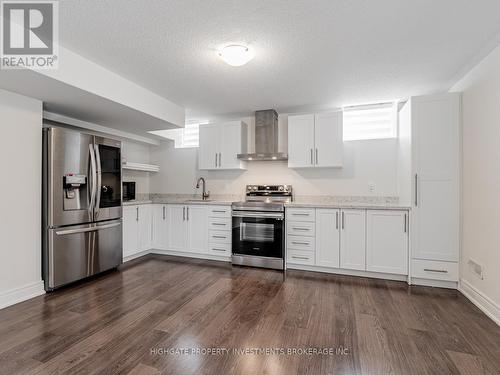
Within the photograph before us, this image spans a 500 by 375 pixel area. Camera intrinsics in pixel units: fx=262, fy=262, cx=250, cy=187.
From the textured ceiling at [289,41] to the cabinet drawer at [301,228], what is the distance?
1821 mm

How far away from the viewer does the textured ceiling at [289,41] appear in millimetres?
1876

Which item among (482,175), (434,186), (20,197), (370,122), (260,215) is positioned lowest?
(260,215)

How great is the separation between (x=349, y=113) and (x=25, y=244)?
457cm

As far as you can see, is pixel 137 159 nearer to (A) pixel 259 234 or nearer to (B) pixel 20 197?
(B) pixel 20 197

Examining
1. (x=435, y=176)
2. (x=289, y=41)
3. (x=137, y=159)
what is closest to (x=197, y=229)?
(x=137, y=159)

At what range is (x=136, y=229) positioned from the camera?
4219 mm

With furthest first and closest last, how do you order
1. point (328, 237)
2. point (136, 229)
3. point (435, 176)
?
1. point (136, 229)
2. point (328, 237)
3. point (435, 176)

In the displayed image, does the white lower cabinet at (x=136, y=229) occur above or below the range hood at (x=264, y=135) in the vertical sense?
below

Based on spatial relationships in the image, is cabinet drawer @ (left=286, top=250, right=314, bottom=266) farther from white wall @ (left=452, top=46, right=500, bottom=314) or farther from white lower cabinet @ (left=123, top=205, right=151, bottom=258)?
white lower cabinet @ (left=123, top=205, right=151, bottom=258)

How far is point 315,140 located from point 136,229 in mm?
3161

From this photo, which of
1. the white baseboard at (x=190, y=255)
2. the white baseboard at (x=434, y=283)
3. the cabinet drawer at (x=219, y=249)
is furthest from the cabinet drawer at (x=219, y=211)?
the white baseboard at (x=434, y=283)

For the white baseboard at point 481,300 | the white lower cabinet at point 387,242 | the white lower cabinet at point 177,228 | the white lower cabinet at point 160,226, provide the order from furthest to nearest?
1. the white lower cabinet at point 160,226
2. the white lower cabinet at point 177,228
3. the white lower cabinet at point 387,242
4. the white baseboard at point 481,300

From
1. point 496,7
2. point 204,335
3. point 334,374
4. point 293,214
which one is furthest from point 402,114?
point 204,335

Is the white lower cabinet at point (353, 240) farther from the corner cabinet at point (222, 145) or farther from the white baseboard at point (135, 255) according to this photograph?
the white baseboard at point (135, 255)
